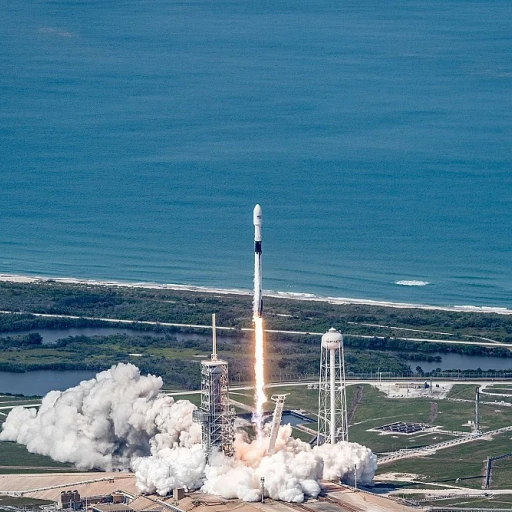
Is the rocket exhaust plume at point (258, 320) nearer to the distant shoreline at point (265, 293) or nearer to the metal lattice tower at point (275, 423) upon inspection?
the metal lattice tower at point (275, 423)

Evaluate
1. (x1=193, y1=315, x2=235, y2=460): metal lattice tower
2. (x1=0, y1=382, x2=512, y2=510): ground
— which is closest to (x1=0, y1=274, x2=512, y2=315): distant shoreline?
(x1=0, y1=382, x2=512, y2=510): ground

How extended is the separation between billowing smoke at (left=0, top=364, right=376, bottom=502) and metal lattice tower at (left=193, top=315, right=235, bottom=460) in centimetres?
85

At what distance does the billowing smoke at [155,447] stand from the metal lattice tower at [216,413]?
85cm

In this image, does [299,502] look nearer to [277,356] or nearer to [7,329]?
[277,356]

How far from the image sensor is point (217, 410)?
125562mm

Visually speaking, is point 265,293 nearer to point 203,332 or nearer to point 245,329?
point 245,329

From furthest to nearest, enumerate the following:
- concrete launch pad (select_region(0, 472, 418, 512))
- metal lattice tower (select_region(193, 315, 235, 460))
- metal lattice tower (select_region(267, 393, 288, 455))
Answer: metal lattice tower (select_region(193, 315, 235, 460)) → metal lattice tower (select_region(267, 393, 288, 455)) → concrete launch pad (select_region(0, 472, 418, 512))

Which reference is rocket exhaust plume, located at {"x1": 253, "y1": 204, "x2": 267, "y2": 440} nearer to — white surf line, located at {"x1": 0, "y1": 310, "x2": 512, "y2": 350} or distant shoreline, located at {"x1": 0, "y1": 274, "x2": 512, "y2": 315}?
white surf line, located at {"x1": 0, "y1": 310, "x2": 512, "y2": 350}

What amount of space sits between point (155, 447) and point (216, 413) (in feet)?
23.4

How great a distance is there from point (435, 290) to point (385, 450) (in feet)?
179

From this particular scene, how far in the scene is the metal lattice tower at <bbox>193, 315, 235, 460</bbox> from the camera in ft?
410

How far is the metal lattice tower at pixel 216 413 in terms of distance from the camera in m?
125

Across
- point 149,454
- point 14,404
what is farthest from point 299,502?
point 14,404

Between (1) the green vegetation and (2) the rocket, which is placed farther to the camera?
(1) the green vegetation
